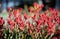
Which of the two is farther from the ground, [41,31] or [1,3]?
[41,31]

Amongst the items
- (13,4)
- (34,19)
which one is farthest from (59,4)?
(34,19)

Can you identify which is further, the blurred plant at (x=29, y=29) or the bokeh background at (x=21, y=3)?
the bokeh background at (x=21, y=3)

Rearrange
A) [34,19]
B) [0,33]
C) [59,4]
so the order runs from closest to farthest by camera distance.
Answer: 1. [0,33]
2. [34,19]
3. [59,4]

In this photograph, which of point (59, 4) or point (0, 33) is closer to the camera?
point (0, 33)

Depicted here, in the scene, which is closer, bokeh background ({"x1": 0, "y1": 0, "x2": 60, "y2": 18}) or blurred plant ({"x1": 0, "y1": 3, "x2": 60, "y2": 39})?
blurred plant ({"x1": 0, "y1": 3, "x2": 60, "y2": 39})

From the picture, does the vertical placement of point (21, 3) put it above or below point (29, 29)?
below

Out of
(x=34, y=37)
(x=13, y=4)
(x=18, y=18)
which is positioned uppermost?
(x=18, y=18)

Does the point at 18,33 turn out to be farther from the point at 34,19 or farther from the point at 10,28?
the point at 34,19

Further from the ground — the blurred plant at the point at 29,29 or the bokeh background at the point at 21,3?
the blurred plant at the point at 29,29

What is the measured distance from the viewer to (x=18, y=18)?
5273mm

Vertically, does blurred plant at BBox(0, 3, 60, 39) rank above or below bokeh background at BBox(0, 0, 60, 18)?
above

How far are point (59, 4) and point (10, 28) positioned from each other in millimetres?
12971

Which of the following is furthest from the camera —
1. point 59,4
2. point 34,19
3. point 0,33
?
point 59,4

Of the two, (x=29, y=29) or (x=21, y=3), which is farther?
(x=21, y=3)
